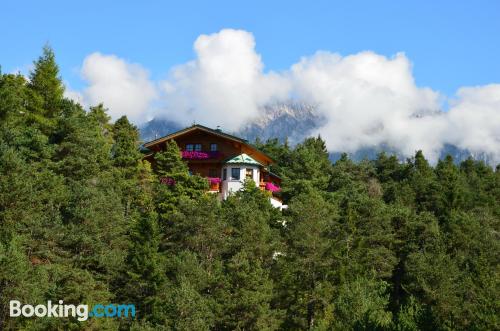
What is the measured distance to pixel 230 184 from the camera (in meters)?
55.8

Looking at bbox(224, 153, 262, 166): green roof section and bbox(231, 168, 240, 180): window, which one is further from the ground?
bbox(224, 153, 262, 166): green roof section

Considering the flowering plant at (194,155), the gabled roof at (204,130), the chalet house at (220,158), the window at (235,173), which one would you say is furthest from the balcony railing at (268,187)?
the flowering plant at (194,155)

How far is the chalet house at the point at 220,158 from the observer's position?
184 feet

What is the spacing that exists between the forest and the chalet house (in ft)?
13.7

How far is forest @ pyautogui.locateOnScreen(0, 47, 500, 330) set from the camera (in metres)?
34.1

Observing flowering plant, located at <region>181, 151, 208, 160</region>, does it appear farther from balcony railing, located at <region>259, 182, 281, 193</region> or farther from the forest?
the forest

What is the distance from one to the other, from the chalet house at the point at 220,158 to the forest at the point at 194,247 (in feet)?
13.7

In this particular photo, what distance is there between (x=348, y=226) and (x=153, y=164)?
22.7 meters

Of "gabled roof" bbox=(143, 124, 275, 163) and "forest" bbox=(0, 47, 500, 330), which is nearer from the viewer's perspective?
"forest" bbox=(0, 47, 500, 330)

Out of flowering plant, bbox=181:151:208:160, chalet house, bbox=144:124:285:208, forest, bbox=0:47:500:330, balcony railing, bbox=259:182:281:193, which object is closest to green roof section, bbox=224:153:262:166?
chalet house, bbox=144:124:285:208

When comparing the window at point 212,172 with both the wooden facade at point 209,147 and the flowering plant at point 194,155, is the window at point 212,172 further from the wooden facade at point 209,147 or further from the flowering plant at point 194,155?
the flowering plant at point 194,155

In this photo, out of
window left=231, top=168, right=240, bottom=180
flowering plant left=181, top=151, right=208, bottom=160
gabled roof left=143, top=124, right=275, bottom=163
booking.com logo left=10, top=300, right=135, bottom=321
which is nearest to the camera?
booking.com logo left=10, top=300, right=135, bottom=321

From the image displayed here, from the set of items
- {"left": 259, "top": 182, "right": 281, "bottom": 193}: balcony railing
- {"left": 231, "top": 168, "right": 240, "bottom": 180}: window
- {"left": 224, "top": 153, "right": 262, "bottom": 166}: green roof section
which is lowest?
{"left": 259, "top": 182, "right": 281, "bottom": 193}: balcony railing

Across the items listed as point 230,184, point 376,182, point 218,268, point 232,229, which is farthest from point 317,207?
point 376,182
